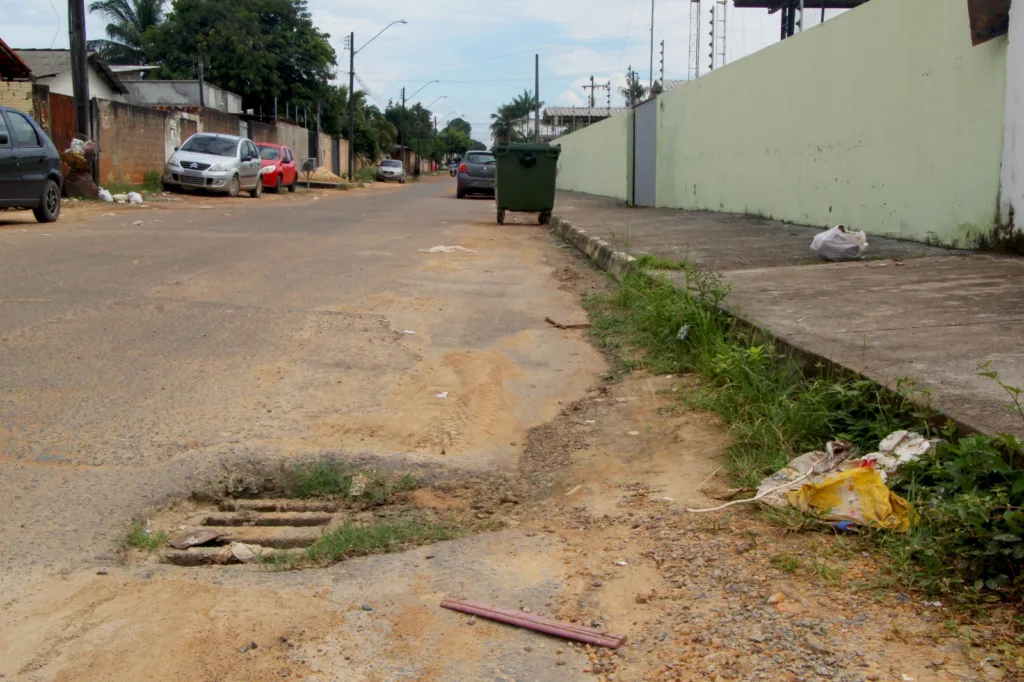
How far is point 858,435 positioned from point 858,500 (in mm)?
591

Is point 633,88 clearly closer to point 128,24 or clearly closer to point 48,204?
point 128,24

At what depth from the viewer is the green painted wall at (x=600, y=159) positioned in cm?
2592

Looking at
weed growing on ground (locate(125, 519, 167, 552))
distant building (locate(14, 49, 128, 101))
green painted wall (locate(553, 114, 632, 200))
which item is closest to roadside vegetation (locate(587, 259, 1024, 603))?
weed growing on ground (locate(125, 519, 167, 552))

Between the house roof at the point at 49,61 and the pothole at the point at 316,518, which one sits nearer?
the pothole at the point at 316,518

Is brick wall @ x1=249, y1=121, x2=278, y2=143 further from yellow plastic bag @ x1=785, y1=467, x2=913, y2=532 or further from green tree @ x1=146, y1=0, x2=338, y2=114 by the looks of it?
yellow plastic bag @ x1=785, y1=467, x2=913, y2=532

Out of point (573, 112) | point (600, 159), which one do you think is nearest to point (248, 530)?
point (600, 159)

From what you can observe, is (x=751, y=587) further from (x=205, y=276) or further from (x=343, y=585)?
(x=205, y=276)

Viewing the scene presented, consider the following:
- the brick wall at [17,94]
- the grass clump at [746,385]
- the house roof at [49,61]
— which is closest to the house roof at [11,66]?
the brick wall at [17,94]

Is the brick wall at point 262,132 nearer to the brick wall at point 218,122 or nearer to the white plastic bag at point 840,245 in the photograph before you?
the brick wall at point 218,122

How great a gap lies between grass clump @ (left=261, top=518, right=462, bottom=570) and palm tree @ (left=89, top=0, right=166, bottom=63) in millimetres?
51617

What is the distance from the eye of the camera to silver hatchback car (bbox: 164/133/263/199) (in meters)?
22.2

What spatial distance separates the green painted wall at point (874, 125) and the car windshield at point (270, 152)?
17.5 m

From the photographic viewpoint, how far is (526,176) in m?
15.3

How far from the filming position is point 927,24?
342 inches
